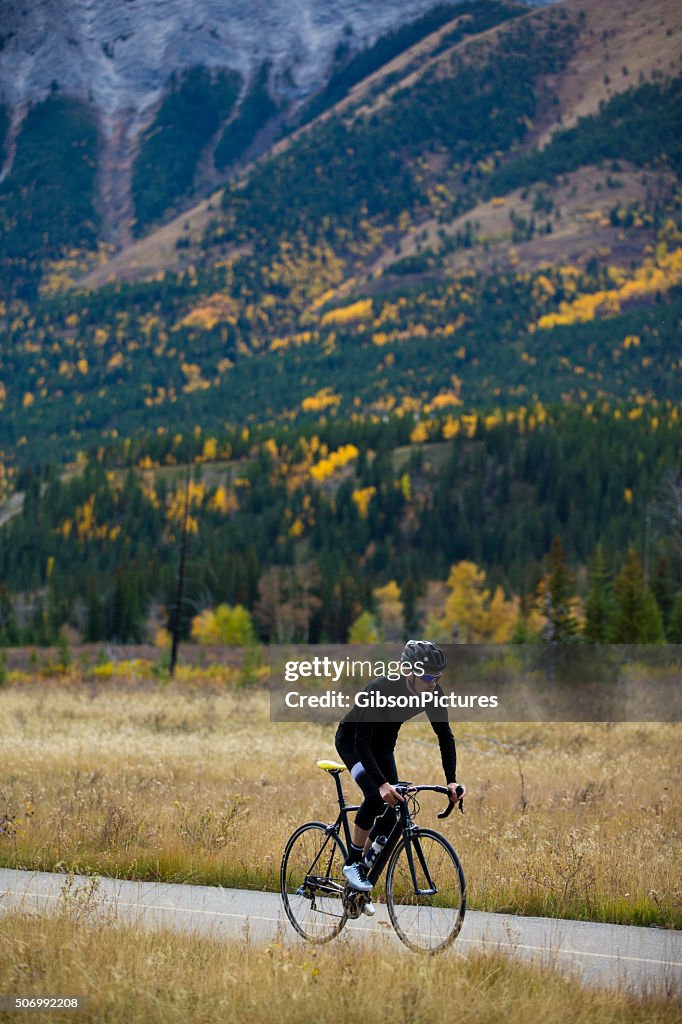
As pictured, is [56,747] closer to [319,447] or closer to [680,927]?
[680,927]

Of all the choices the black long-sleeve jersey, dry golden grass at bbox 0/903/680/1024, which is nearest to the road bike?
the black long-sleeve jersey

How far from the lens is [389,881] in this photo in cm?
842

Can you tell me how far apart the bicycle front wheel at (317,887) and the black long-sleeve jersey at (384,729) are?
2.79 feet

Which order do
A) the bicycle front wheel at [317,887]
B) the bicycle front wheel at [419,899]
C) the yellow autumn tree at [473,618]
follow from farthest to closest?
the yellow autumn tree at [473,618] → the bicycle front wheel at [317,887] → the bicycle front wheel at [419,899]

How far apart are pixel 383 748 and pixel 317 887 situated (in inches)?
55.1

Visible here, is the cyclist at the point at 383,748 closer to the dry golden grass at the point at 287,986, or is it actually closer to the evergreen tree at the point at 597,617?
the dry golden grass at the point at 287,986

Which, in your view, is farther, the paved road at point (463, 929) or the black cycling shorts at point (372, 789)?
the black cycling shorts at point (372, 789)

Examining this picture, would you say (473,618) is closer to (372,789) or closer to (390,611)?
(390,611)

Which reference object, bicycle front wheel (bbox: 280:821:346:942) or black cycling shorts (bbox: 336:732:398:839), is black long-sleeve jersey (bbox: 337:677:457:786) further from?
bicycle front wheel (bbox: 280:821:346:942)

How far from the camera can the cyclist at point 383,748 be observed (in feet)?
28.3

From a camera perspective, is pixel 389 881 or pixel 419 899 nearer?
pixel 389 881

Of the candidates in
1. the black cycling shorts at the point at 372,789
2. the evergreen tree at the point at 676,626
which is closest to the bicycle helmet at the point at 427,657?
the black cycling shorts at the point at 372,789

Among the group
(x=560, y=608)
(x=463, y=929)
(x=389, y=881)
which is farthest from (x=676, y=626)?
(x=389, y=881)

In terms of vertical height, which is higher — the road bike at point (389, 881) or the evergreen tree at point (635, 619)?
the evergreen tree at point (635, 619)
